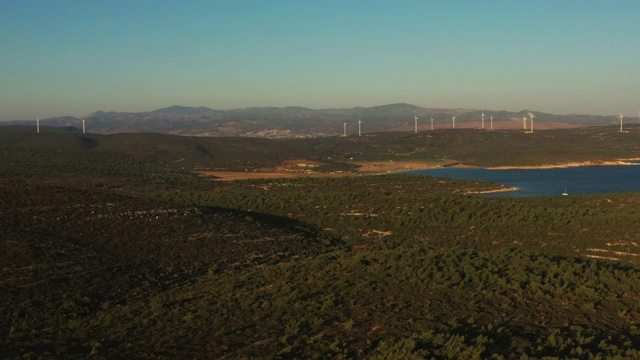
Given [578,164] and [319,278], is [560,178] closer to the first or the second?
[578,164]

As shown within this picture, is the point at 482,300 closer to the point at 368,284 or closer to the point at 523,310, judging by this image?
the point at 523,310

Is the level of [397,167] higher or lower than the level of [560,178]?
higher

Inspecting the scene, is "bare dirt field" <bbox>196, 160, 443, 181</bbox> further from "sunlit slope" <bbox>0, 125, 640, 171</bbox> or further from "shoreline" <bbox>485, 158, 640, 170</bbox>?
"shoreline" <bbox>485, 158, 640, 170</bbox>

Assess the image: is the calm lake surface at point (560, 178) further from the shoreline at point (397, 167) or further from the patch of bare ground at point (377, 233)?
the patch of bare ground at point (377, 233)

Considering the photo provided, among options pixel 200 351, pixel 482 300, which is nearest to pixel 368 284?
pixel 482 300

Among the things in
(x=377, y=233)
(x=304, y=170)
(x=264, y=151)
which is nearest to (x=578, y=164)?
(x=304, y=170)

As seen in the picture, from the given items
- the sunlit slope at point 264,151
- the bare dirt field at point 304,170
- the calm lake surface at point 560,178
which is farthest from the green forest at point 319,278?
the sunlit slope at point 264,151
